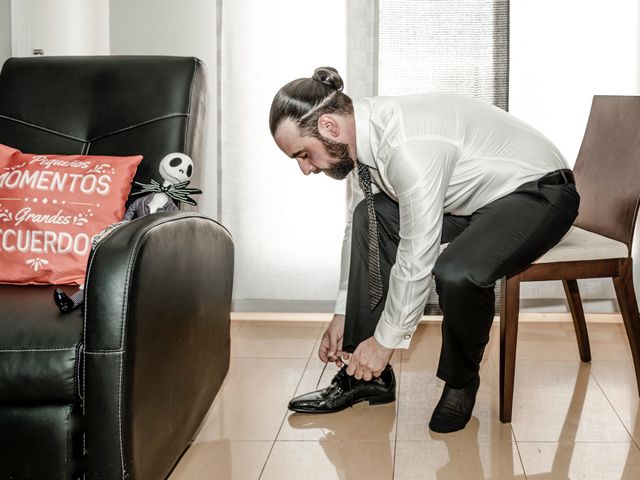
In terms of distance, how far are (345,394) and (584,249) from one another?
73 cm

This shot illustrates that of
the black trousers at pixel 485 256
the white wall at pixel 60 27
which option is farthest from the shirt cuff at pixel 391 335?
the white wall at pixel 60 27

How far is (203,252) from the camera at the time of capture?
1815 mm

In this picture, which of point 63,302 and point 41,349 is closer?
point 41,349

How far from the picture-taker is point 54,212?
74.4 inches

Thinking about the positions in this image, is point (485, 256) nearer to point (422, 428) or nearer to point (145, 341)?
point (422, 428)

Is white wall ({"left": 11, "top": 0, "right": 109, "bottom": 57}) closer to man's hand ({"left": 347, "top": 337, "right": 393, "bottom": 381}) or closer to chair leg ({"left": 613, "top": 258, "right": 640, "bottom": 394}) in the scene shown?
man's hand ({"left": 347, "top": 337, "right": 393, "bottom": 381})

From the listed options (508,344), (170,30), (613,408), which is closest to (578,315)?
(613,408)

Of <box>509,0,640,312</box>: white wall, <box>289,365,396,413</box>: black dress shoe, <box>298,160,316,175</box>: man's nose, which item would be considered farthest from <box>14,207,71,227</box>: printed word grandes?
<box>509,0,640,312</box>: white wall

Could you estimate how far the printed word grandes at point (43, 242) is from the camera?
186 centimetres

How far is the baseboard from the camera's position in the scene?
3172 mm

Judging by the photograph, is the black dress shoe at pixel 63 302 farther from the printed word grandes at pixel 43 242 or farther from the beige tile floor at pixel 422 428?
the beige tile floor at pixel 422 428

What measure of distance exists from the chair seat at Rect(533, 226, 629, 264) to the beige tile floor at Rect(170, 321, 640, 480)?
15.6 inches

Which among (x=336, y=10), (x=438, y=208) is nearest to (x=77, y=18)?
(x=336, y=10)

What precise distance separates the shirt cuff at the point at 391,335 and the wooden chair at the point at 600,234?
35 cm
